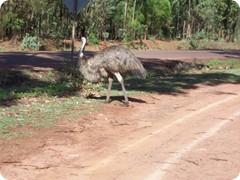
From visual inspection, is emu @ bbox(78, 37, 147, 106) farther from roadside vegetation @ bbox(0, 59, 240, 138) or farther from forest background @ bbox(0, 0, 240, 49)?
forest background @ bbox(0, 0, 240, 49)

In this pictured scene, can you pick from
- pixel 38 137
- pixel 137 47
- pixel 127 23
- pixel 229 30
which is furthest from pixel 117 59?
pixel 229 30

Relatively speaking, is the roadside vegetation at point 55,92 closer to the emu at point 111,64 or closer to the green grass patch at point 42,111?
the green grass patch at point 42,111

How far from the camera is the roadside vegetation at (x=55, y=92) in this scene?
8273 mm

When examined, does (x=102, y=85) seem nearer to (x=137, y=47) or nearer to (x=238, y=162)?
(x=238, y=162)

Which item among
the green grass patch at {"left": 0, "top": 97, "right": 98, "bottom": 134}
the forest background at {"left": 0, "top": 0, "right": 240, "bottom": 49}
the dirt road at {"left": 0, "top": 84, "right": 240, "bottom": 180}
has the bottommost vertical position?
the dirt road at {"left": 0, "top": 84, "right": 240, "bottom": 180}

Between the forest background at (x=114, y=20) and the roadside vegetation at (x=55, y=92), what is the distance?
9473 millimetres

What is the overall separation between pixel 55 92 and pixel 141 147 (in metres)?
4.93

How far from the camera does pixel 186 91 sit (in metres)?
12.4

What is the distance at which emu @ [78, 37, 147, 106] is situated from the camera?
9484mm

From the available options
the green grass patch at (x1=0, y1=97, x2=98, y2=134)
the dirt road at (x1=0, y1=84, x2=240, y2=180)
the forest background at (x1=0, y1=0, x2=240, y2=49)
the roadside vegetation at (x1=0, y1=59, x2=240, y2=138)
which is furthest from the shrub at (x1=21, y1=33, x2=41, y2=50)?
the dirt road at (x1=0, y1=84, x2=240, y2=180)

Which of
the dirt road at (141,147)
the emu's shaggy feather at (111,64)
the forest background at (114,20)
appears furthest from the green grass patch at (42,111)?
the forest background at (114,20)

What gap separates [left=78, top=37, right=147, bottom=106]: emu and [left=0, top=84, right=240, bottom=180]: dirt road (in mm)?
724

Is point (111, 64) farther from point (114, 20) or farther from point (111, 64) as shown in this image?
point (114, 20)

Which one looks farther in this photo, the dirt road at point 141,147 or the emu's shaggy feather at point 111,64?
the emu's shaggy feather at point 111,64
